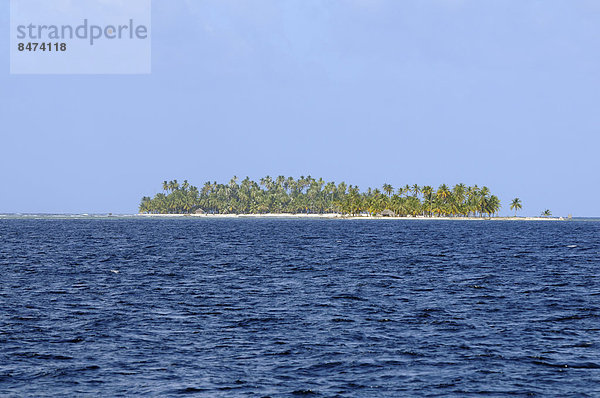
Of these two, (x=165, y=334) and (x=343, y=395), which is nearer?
(x=343, y=395)

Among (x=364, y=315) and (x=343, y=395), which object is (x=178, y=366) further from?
(x=364, y=315)

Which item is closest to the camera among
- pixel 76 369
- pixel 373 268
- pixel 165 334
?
pixel 76 369

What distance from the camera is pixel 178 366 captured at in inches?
906

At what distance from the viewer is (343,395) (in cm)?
1973

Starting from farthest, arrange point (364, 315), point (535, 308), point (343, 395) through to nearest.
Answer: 1. point (535, 308)
2. point (364, 315)
3. point (343, 395)

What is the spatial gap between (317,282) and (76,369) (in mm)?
28878

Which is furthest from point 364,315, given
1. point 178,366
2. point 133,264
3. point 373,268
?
point 133,264

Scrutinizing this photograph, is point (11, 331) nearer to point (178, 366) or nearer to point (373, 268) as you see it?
point (178, 366)

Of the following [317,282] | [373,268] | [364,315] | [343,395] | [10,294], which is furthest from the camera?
[373,268]

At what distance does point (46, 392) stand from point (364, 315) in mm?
18493

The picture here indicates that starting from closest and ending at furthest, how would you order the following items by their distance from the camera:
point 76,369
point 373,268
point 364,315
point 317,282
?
point 76,369 < point 364,315 < point 317,282 < point 373,268

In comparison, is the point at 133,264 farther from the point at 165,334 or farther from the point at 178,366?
the point at 178,366

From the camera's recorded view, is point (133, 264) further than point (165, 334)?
Yes

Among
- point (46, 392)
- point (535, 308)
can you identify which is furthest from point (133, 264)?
point (46, 392)
